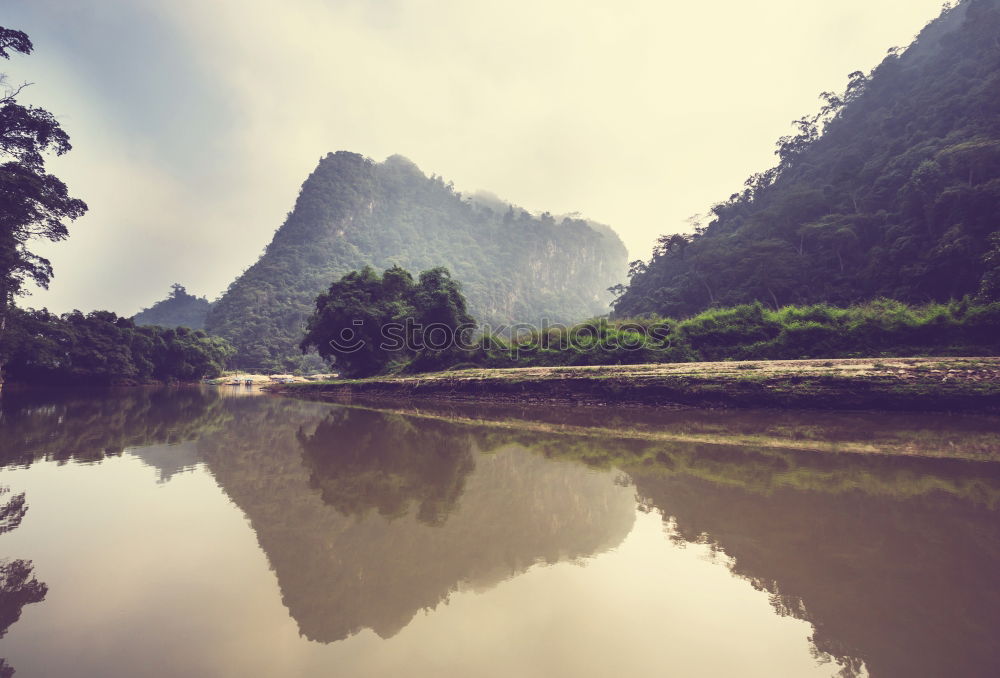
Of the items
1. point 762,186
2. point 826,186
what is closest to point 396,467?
point 826,186

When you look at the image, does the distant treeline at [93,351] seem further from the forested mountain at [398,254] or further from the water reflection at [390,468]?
the water reflection at [390,468]

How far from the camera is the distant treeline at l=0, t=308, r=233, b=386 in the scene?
21.7 m

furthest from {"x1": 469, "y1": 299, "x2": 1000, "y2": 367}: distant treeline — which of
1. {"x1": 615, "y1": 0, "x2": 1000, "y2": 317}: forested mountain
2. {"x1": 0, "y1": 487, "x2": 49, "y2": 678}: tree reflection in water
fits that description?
{"x1": 0, "y1": 487, "x2": 49, "y2": 678}: tree reflection in water

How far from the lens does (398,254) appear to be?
123438mm

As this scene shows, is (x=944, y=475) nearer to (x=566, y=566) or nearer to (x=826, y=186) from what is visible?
(x=566, y=566)

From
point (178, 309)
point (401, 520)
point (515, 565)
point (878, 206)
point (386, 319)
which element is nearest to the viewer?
point (515, 565)

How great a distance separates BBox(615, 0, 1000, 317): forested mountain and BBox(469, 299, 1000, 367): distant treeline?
4.12 feet

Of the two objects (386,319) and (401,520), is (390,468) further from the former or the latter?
(386,319)

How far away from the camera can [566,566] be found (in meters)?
2.58

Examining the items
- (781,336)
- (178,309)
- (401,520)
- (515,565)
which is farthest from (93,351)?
(178,309)

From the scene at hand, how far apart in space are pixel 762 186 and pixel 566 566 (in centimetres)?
5917

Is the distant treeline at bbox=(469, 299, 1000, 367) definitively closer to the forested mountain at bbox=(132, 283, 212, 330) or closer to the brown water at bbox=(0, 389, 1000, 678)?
the brown water at bbox=(0, 389, 1000, 678)

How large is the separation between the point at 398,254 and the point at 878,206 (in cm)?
11321

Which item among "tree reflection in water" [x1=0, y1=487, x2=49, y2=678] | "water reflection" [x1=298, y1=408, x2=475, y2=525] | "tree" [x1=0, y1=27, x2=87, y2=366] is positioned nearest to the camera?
"tree reflection in water" [x1=0, y1=487, x2=49, y2=678]
